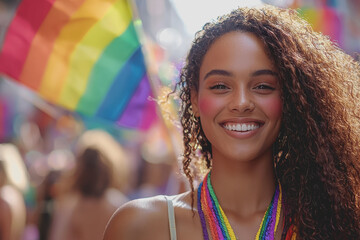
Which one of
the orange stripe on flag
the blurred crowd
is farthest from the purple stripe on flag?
the blurred crowd

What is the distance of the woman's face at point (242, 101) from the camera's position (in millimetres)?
2721

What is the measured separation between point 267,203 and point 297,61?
0.62 meters

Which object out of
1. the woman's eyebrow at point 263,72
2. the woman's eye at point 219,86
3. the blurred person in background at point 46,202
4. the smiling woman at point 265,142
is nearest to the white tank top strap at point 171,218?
the smiling woman at point 265,142

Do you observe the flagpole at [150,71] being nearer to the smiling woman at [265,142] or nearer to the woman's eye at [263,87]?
the smiling woman at [265,142]

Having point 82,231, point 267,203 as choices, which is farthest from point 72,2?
point 82,231

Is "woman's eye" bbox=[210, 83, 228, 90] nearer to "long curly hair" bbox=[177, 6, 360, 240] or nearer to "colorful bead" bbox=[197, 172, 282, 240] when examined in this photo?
"long curly hair" bbox=[177, 6, 360, 240]

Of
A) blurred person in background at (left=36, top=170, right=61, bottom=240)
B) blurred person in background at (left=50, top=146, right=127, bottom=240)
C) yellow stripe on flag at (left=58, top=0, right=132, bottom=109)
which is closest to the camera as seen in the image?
yellow stripe on flag at (left=58, top=0, right=132, bottom=109)

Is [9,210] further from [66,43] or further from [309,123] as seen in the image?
[309,123]

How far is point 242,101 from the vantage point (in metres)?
2.69

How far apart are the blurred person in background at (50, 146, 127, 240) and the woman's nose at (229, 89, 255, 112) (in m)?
3.05

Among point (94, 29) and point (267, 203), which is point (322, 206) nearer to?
point (267, 203)

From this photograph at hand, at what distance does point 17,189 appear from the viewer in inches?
240

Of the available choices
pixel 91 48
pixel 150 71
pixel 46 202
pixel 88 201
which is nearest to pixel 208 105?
pixel 150 71

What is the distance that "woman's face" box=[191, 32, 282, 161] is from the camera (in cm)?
272
